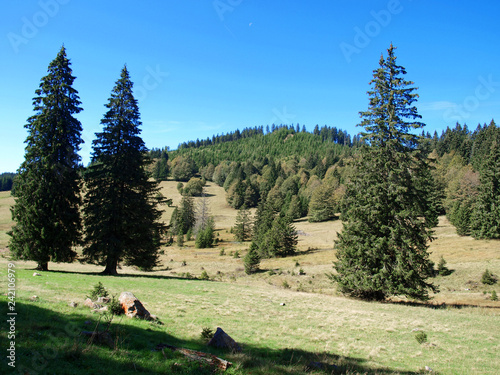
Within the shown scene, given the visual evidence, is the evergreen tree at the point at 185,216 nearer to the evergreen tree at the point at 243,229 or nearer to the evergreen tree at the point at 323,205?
the evergreen tree at the point at 243,229

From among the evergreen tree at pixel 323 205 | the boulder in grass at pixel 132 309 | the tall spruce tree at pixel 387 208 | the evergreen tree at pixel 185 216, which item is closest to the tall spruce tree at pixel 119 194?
the boulder in grass at pixel 132 309

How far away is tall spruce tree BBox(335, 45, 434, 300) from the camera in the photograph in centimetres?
1986

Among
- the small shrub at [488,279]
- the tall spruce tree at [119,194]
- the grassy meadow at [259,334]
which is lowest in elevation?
the small shrub at [488,279]

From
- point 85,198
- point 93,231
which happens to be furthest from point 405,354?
point 85,198

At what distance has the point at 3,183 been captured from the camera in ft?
436

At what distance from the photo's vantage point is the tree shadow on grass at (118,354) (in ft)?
19.0

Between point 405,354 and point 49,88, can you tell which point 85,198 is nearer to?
point 49,88

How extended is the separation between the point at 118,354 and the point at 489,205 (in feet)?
206

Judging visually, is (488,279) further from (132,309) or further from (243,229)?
(243,229)

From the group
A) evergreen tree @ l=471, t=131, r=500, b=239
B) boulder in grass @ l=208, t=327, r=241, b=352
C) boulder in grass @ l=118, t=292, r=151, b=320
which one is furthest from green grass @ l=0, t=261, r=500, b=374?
evergreen tree @ l=471, t=131, r=500, b=239

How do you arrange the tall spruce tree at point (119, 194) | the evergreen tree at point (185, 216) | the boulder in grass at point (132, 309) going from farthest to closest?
the evergreen tree at point (185, 216) → the tall spruce tree at point (119, 194) → the boulder in grass at point (132, 309)

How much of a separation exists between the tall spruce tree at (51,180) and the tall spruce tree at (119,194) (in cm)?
136

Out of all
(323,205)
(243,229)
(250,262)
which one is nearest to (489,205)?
(250,262)

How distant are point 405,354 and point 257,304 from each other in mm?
8267
